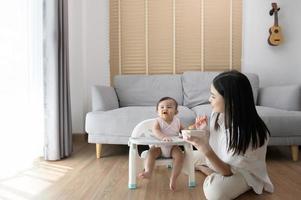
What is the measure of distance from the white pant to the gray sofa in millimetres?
844

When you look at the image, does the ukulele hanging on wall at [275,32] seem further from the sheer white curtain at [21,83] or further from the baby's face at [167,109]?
the sheer white curtain at [21,83]

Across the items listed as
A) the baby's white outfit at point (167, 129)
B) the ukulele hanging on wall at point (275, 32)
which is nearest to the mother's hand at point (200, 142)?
the baby's white outfit at point (167, 129)

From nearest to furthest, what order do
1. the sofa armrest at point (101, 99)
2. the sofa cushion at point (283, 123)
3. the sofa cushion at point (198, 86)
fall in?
the sofa cushion at point (283, 123) → the sofa armrest at point (101, 99) → the sofa cushion at point (198, 86)

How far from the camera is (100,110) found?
8.66 ft

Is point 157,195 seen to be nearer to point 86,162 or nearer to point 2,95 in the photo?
point 86,162

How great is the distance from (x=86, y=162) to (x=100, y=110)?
1.64 feet

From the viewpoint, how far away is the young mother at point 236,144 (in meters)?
1.53

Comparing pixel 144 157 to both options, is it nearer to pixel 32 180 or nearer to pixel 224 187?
pixel 224 187

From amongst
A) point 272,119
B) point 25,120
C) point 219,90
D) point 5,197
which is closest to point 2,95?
point 25,120

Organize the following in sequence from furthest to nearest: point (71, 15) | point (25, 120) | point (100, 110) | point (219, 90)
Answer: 1. point (71, 15)
2. point (100, 110)
3. point (25, 120)
4. point (219, 90)

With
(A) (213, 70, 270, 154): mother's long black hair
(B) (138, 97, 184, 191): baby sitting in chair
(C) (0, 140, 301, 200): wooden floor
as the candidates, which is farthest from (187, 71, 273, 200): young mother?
(B) (138, 97, 184, 191): baby sitting in chair

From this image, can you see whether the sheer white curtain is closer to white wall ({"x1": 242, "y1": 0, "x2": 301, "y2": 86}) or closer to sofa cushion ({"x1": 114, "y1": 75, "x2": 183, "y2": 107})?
sofa cushion ({"x1": 114, "y1": 75, "x2": 183, "y2": 107})

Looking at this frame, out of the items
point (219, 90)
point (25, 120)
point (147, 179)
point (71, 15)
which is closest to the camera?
point (219, 90)

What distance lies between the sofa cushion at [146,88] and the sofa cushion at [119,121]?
59cm
